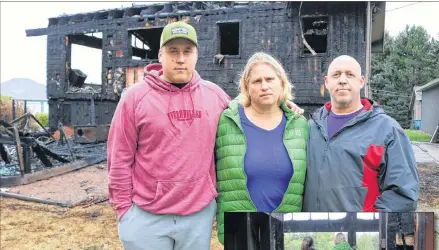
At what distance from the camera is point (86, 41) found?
62.3 feet

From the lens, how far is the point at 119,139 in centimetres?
234

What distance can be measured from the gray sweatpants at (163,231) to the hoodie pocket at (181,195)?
56mm

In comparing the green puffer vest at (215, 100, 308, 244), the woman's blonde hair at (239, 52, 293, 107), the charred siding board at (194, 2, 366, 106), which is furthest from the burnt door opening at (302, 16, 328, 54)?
the green puffer vest at (215, 100, 308, 244)

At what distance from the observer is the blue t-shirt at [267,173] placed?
2266mm

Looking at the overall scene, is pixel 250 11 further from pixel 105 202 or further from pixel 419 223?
pixel 419 223

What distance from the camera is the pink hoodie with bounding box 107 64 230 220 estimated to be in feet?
7.63

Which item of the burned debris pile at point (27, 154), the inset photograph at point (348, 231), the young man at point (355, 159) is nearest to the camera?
the inset photograph at point (348, 231)

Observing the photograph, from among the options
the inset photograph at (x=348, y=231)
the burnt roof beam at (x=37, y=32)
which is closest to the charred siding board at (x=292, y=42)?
the burnt roof beam at (x=37, y=32)

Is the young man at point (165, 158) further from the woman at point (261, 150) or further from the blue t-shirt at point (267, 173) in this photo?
the blue t-shirt at point (267, 173)

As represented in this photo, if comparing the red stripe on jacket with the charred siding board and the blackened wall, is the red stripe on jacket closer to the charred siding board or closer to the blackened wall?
the blackened wall

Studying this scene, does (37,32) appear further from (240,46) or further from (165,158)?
(165,158)

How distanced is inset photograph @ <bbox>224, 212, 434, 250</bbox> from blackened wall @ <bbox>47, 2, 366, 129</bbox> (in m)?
11.3

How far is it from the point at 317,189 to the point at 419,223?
0.62m

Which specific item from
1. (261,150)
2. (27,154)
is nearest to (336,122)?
(261,150)
